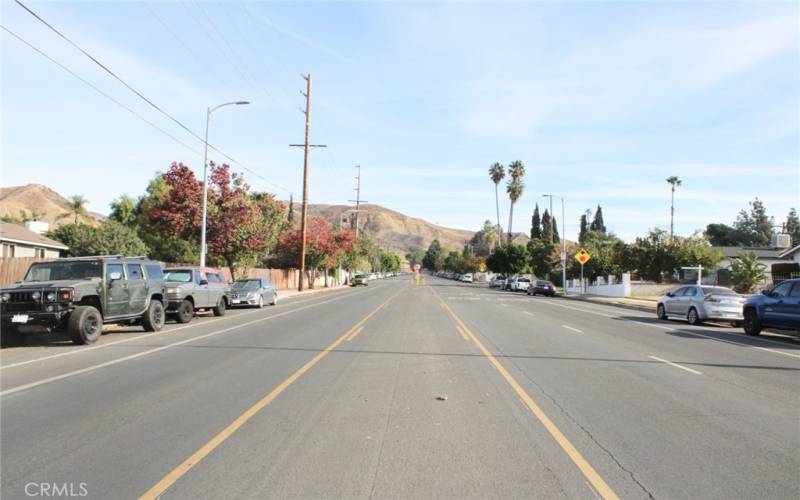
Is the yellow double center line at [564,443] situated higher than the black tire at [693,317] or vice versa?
the black tire at [693,317]

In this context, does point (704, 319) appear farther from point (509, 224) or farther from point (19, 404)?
point (509, 224)

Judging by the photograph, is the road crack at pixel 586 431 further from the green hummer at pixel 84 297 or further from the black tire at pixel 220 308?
the black tire at pixel 220 308

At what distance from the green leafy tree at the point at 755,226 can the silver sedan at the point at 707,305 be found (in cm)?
11291

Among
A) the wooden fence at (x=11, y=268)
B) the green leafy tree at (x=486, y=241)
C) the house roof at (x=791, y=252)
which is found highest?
the green leafy tree at (x=486, y=241)

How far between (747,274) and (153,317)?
34393 millimetres

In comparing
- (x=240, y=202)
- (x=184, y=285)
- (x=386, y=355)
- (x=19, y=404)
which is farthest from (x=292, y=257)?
(x=19, y=404)

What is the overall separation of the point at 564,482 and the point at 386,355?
25.0ft

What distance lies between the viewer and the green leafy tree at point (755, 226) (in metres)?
123

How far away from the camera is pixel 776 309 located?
59.6 ft

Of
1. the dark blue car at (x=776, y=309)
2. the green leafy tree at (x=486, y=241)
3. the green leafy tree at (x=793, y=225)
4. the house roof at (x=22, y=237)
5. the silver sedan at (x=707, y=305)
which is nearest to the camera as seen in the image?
the dark blue car at (x=776, y=309)

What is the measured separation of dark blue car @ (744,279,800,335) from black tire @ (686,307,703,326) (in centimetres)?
372

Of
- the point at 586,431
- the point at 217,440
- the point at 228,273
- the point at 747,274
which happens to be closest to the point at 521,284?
the point at 747,274

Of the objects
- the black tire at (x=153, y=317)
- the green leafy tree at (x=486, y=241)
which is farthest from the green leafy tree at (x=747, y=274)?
the green leafy tree at (x=486, y=241)

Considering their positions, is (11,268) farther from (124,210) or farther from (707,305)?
(124,210)
